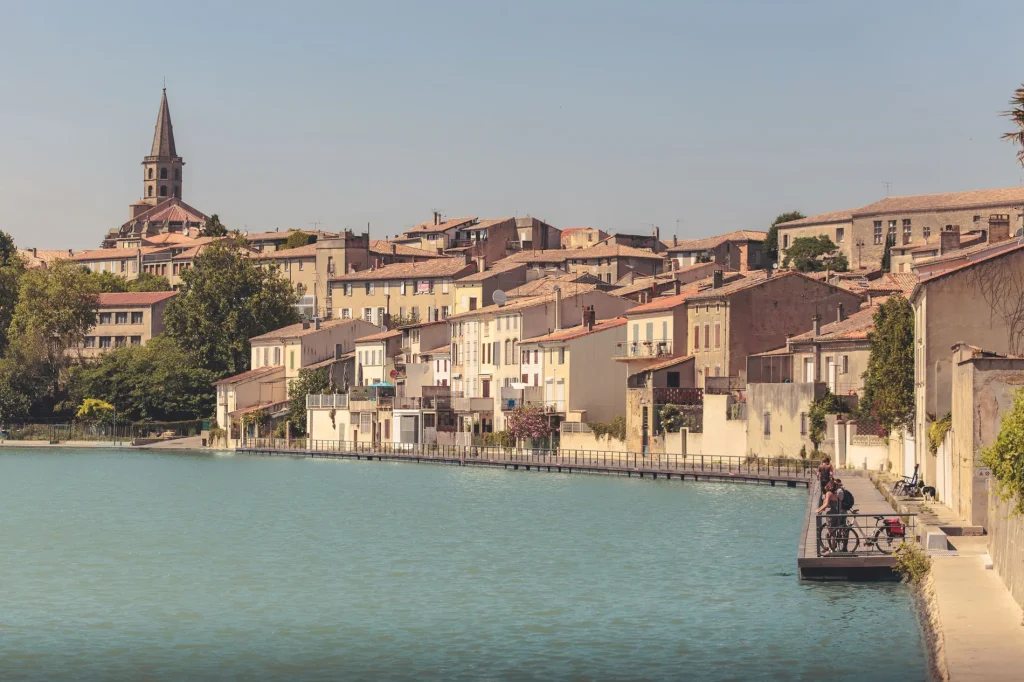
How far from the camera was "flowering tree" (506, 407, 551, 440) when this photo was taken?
8131 cm

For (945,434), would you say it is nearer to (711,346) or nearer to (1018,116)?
(1018,116)

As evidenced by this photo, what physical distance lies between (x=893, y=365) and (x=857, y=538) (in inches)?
854

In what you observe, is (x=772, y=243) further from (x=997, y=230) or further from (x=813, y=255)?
(x=997, y=230)

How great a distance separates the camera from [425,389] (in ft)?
307

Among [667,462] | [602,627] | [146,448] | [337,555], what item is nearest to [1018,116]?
[602,627]

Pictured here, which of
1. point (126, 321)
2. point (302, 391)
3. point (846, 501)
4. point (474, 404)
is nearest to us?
point (846, 501)

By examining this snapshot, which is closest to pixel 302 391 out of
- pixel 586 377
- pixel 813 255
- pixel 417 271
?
pixel 417 271

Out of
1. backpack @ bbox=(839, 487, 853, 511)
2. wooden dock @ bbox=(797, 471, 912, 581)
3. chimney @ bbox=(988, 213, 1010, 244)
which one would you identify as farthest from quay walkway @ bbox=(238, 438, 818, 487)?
wooden dock @ bbox=(797, 471, 912, 581)

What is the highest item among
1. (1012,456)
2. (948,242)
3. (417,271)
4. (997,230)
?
(417,271)

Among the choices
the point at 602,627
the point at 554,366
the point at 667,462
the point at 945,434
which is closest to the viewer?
the point at 602,627

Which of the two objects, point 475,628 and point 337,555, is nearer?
point 475,628

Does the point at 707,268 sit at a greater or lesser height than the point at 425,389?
greater

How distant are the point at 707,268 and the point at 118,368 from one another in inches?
1665

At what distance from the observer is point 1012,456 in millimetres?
20844
